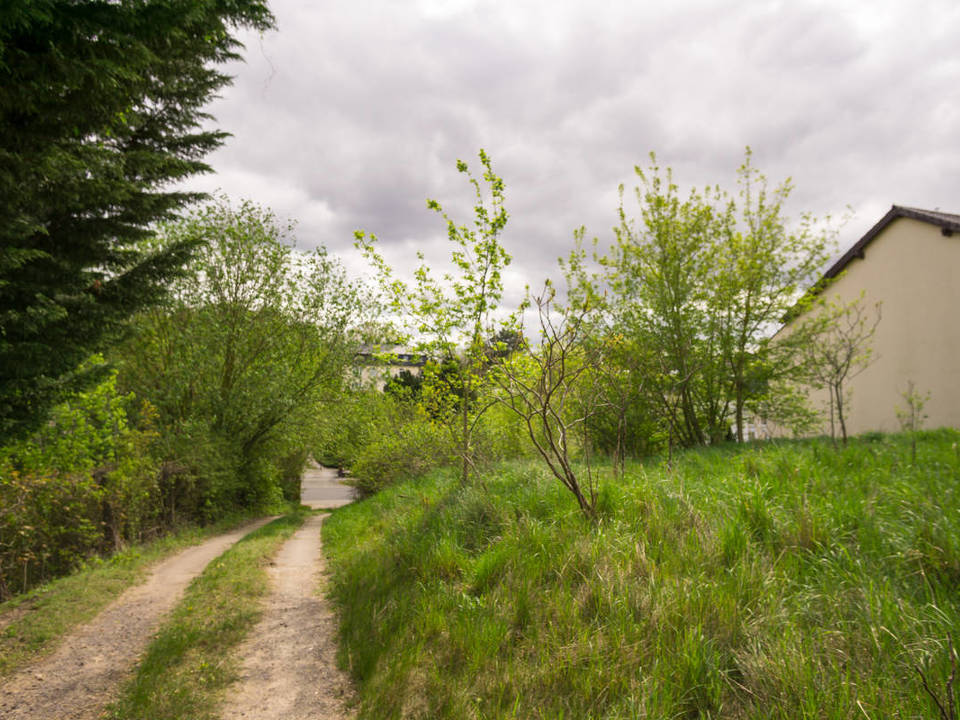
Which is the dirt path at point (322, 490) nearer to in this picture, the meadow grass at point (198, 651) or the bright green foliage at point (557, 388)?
the meadow grass at point (198, 651)

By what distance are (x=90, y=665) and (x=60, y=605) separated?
258 centimetres

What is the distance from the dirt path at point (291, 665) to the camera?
3721mm

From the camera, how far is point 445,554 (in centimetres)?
515

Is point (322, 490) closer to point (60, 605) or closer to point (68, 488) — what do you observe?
point (68, 488)

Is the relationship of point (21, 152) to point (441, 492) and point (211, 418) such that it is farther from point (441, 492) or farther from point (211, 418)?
point (211, 418)

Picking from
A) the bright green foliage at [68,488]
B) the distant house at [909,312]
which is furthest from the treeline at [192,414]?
the distant house at [909,312]

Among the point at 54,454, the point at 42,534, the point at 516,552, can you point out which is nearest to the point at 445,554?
the point at 516,552

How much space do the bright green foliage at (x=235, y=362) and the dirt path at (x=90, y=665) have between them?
734 centimetres

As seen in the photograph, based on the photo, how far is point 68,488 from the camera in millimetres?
8305

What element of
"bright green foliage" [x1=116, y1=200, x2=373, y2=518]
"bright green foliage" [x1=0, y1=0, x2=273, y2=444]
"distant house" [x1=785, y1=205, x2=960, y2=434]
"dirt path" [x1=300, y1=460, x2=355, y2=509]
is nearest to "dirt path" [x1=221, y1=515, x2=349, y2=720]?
"bright green foliage" [x1=0, y1=0, x2=273, y2=444]

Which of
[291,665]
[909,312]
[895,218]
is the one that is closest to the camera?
[291,665]

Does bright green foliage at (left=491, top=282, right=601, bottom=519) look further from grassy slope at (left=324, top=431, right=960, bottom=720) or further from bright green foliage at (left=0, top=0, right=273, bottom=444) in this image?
bright green foliage at (left=0, top=0, right=273, bottom=444)

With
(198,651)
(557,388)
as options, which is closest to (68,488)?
(198,651)

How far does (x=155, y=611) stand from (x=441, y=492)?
173 inches
